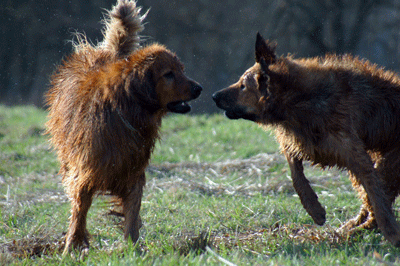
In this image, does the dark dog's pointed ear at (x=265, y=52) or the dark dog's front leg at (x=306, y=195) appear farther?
the dark dog's pointed ear at (x=265, y=52)

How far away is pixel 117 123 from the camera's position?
367cm

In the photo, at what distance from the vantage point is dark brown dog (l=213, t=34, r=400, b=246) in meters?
3.89

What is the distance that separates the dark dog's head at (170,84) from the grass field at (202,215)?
110 cm

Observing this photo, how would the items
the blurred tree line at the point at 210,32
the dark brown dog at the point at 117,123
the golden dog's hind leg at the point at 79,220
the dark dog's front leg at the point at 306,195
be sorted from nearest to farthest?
the dark brown dog at the point at 117,123 < the golden dog's hind leg at the point at 79,220 < the dark dog's front leg at the point at 306,195 < the blurred tree line at the point at 210,32

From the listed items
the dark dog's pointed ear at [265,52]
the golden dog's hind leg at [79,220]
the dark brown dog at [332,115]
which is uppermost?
the dark dog's pointed ear at [265,52]

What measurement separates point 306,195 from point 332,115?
770 millimetres

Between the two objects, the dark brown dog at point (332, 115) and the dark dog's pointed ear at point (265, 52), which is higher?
the dark dog's pointed ear at point (265, 52)

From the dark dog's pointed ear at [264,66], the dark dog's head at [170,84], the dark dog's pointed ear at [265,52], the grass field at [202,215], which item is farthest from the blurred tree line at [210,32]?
the dark dog's head at [170,84]

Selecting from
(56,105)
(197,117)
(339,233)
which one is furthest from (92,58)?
(197,117)

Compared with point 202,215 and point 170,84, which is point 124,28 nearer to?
point 170,84

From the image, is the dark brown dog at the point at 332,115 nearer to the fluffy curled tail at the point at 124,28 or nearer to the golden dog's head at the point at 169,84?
the golden dog's head at the point at 169,84

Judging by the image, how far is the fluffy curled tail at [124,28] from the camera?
4.58 m

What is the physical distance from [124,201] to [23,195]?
1993mm

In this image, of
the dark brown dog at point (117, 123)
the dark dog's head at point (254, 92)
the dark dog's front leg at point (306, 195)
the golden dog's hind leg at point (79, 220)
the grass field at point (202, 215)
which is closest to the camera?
the grass field at point (202, 215)
